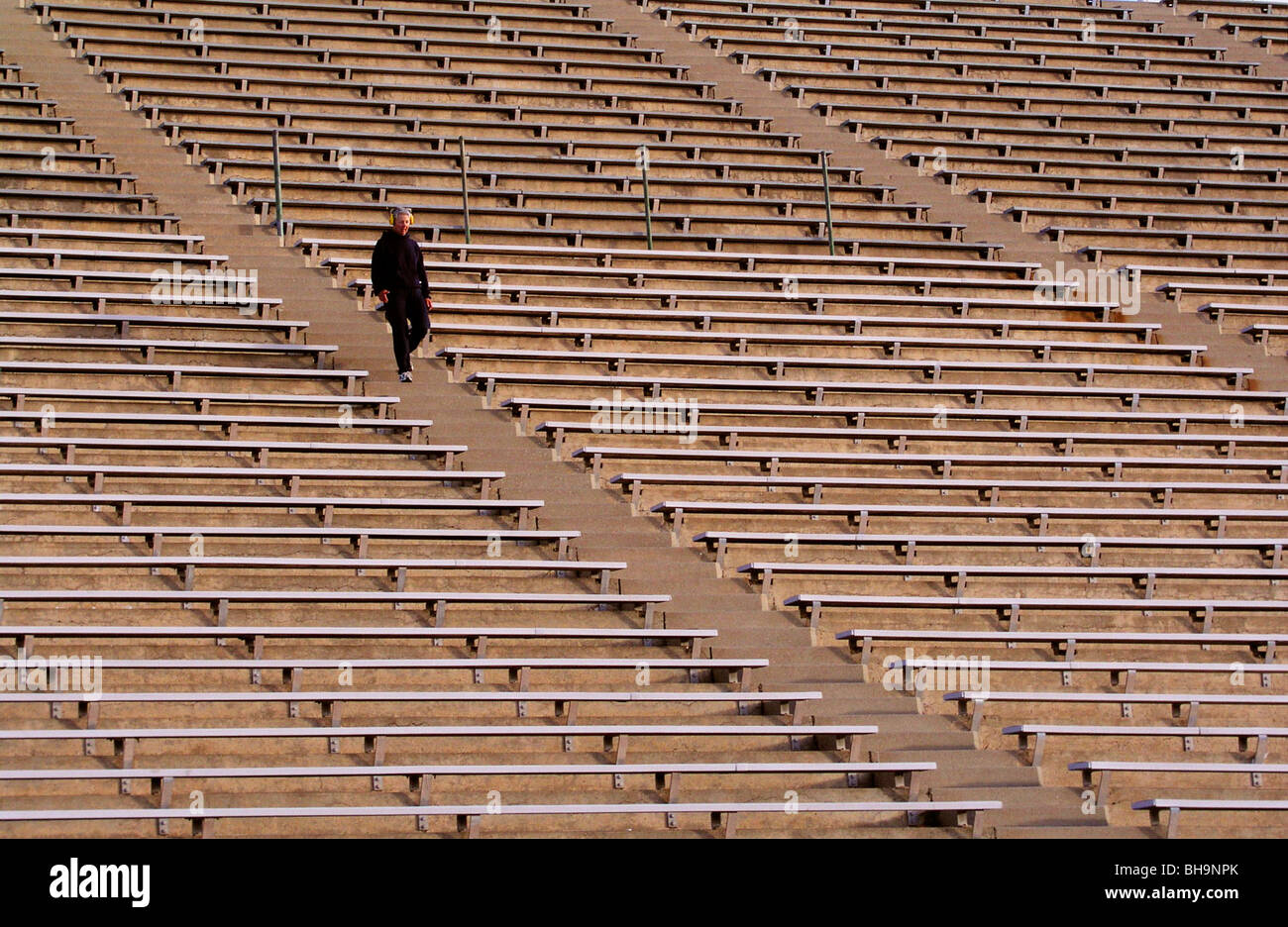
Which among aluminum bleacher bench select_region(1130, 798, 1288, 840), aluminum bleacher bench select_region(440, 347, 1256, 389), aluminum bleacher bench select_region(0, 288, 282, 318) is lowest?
aluminum bleacher bench select_region(1130, 798, 1288, 840)

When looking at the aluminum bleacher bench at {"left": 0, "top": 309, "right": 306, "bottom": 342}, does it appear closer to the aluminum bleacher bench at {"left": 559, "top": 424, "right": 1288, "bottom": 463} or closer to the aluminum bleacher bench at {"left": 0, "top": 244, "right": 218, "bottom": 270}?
the aluminum bleacher bench at {"left": 0, "top": 244, "right": 218, "bottom": 270}

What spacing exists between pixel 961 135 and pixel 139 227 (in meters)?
7.53

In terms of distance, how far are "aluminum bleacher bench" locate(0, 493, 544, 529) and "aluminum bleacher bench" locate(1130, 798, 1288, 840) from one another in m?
3.51

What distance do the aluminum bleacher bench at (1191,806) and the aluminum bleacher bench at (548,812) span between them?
2.45ft

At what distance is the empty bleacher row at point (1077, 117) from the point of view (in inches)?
606

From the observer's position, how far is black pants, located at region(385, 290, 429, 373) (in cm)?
1098

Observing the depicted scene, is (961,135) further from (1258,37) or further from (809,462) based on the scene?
(809,462)

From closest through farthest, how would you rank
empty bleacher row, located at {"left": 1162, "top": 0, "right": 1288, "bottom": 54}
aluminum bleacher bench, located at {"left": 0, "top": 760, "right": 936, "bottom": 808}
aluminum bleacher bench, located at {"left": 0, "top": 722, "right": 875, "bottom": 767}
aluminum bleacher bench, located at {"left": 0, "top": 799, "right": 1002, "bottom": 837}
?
aluminum bleacher bench, located at {"left": 0, "top": 799, "right": 1002, "bottom": 837}
aluminum bleacher bench, located at {"left": 0, "top": 760, "right": 936, "bottom": 808}
aluminum bleacher bench, located at {"left": 0, "top": 722, "right": 875, "bottom": 767}
empty bleacher row, located at {"left": 1162, "top": 0, "right": 1288, "bottom": 54}

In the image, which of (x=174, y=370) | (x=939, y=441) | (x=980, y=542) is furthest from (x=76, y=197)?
(x=980, y=542)

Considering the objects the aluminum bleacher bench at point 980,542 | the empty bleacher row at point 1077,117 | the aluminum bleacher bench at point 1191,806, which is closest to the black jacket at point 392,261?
the aluminum bleacher bench at point 980,542

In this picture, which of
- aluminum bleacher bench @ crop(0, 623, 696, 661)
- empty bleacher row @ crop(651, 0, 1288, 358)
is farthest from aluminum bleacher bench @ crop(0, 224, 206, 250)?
empty bleacher row @ crop(651, 0, 1288, 358)

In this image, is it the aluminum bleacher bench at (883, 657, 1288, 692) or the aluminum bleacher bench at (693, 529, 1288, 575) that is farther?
the aluminum bleacher bench at (693, 529, 1288, 575)

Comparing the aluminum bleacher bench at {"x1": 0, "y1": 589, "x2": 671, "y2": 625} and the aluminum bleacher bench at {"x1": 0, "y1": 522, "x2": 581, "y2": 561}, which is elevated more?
the aluminum bleacher bench at {"x1": 0, "y1": 522, "x2": 581, "y2": 561}
